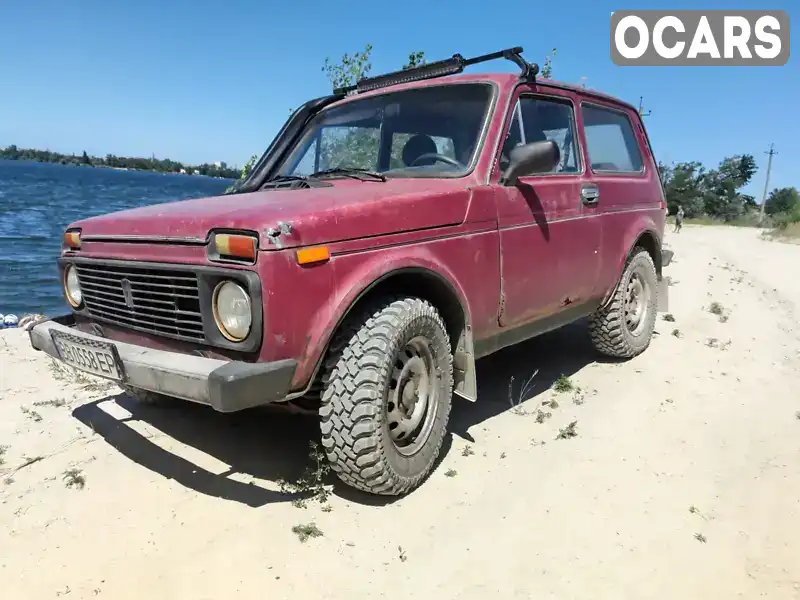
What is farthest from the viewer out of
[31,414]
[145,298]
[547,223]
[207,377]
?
[31,414]

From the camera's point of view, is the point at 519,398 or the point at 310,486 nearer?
the point at 310,486

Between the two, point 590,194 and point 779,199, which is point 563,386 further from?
point 779,199

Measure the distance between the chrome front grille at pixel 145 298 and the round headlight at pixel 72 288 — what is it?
0.14 metres

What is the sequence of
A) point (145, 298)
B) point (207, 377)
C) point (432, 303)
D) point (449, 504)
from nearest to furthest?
1. point (207, 377)
2. point (145, 298)
3. point (449, 504)
4. point (432, 303)

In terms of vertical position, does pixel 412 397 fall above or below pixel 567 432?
above

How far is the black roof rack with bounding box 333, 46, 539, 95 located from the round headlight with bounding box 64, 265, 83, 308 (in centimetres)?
229

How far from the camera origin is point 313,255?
2.44m

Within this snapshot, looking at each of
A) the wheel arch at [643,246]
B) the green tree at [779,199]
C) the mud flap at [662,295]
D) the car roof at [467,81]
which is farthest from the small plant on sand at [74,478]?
the green tree at [779,199]

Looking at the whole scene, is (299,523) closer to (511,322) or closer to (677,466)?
(511,322)

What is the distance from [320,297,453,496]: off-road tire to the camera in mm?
2646

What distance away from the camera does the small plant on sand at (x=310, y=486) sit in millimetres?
2904

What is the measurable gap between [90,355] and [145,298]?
39 cm

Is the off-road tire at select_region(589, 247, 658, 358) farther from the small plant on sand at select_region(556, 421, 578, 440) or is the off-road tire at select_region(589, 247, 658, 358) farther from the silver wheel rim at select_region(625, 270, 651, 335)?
the small plant on sand at select_region(556, 421, 578, 440)

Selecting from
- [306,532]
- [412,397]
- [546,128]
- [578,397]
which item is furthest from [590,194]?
[306,532]
